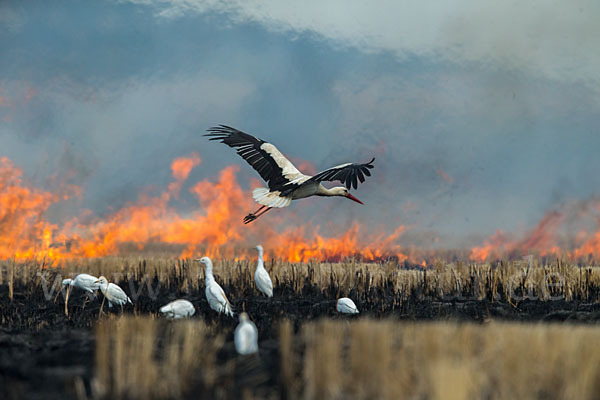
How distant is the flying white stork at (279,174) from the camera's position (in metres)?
11.8

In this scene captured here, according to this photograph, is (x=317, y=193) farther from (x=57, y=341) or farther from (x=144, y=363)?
(x=144, y=363)

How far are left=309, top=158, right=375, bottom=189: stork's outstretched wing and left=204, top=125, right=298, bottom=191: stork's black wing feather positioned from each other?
136 cm

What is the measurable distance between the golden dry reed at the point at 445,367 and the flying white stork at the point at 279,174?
5830mm

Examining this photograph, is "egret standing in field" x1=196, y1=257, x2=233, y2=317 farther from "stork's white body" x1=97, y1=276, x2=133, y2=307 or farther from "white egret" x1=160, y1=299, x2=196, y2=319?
"stork's white body" x1=97, y1=276, x2=133, y2=307

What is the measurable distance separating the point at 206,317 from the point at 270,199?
10.5 feet

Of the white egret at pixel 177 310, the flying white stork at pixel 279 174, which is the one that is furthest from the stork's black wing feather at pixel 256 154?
the white egret at pixel 177 310

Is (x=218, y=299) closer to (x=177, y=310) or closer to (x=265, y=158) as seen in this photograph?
(x=177, y=310)

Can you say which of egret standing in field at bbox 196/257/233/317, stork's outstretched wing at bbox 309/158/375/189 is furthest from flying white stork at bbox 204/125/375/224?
egret standing in field at bbox 196/257/233/317

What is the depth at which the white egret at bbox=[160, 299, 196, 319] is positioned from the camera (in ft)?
30.2

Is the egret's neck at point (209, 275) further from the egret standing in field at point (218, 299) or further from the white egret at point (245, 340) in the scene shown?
the white egret at point (245, 340)

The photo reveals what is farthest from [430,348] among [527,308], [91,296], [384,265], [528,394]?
[384,265]

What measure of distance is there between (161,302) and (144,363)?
7.73 metres

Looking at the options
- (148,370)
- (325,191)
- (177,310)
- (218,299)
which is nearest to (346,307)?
(218,299)

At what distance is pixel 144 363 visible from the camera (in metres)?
5.22
